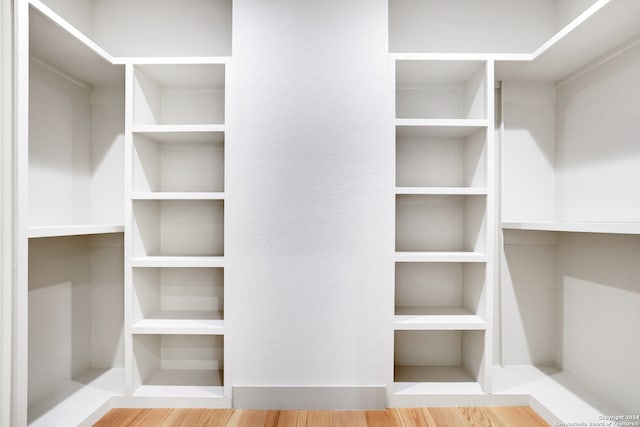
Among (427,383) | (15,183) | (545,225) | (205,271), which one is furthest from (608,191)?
(15,183)

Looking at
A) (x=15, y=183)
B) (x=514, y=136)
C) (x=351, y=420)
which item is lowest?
(x=351, y=420)

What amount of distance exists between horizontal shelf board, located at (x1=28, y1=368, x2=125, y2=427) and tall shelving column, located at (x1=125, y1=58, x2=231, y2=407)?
0.16m

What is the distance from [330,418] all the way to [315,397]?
118mm

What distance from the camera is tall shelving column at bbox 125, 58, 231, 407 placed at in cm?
172

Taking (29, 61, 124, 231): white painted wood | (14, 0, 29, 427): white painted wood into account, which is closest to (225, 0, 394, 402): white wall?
(14, 0, 29, 427): white painted wood

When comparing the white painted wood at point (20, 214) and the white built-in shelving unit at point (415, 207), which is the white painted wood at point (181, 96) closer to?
the white built-in shelving unit at point (415, 207)

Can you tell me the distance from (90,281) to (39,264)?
429 mm

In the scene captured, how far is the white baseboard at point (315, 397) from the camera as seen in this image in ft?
5.56

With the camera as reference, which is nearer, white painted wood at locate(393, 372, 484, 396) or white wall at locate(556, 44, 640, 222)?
white wall at locate(556, 44, 640, 222)

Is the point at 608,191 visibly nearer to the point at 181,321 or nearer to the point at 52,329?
the point at 181,321

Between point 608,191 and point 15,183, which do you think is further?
point 608,191

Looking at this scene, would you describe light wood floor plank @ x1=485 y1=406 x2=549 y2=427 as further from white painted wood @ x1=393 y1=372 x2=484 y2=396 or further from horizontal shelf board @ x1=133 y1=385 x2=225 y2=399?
horizontal shelf board @ x1=133 y1=385 x2=225 y2=399

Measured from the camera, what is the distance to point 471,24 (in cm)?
205

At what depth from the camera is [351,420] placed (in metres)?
1.61
